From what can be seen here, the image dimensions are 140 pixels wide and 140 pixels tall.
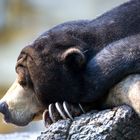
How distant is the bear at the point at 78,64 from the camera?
6.64ft

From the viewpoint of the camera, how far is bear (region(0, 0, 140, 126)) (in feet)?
6.64

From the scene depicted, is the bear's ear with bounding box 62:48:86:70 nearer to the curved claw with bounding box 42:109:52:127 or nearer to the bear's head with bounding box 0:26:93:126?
the bear's head with bounding box 0:26:93:126

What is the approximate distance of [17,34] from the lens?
25.6 ft

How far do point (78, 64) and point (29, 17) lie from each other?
5874 millimetres

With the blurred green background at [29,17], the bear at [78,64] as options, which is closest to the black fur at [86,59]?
the bear at [78,64]

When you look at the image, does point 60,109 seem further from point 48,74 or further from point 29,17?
point 29,17

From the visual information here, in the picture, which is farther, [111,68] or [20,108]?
[20,108]

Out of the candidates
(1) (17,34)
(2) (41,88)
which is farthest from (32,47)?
(1) (17,34)

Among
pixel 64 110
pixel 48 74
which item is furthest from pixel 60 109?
pixel 48 74

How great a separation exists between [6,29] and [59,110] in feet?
19.4

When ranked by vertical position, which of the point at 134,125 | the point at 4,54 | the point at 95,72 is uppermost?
the point at 95,72

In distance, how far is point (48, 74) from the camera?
6.80 feet

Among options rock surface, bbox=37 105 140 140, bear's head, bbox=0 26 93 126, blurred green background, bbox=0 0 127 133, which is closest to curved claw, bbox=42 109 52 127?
bear's head, bbox=0 26 93 126

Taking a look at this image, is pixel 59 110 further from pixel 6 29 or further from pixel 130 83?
pixel 6 29
